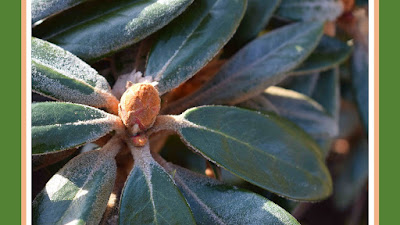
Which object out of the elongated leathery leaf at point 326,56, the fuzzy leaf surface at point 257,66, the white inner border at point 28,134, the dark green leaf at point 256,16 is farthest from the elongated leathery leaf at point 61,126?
the elongated leathery leaf at point 326,56

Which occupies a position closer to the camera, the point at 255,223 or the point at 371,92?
the point at 255,223

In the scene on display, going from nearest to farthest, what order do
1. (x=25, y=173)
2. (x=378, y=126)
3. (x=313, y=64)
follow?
1. (x=25, y=173)
2. (x=378, y=126)
3. (x=313, y=64)

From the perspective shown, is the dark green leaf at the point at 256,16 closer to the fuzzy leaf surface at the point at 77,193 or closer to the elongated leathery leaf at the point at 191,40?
the elongated leathery leaf at the point at 191,40

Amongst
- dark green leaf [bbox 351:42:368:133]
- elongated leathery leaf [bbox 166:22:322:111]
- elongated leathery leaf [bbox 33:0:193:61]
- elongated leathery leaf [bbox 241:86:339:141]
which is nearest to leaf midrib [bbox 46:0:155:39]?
elongated leathery leaf [bbox 33:0:193:61]

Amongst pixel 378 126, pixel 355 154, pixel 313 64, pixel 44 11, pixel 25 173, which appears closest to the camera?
pixel 25 173

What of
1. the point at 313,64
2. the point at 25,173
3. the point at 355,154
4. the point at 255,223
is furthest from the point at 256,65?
the point at 355,154

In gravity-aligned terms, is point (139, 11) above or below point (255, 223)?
above

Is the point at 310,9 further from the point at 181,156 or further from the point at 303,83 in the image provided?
the point at 181,156

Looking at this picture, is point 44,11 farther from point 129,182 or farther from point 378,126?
point 378,126

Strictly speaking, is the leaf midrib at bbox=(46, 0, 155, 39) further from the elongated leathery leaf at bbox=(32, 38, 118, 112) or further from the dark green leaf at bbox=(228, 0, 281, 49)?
the dark green leaf at bbox=(228, 0, 281, 49)
